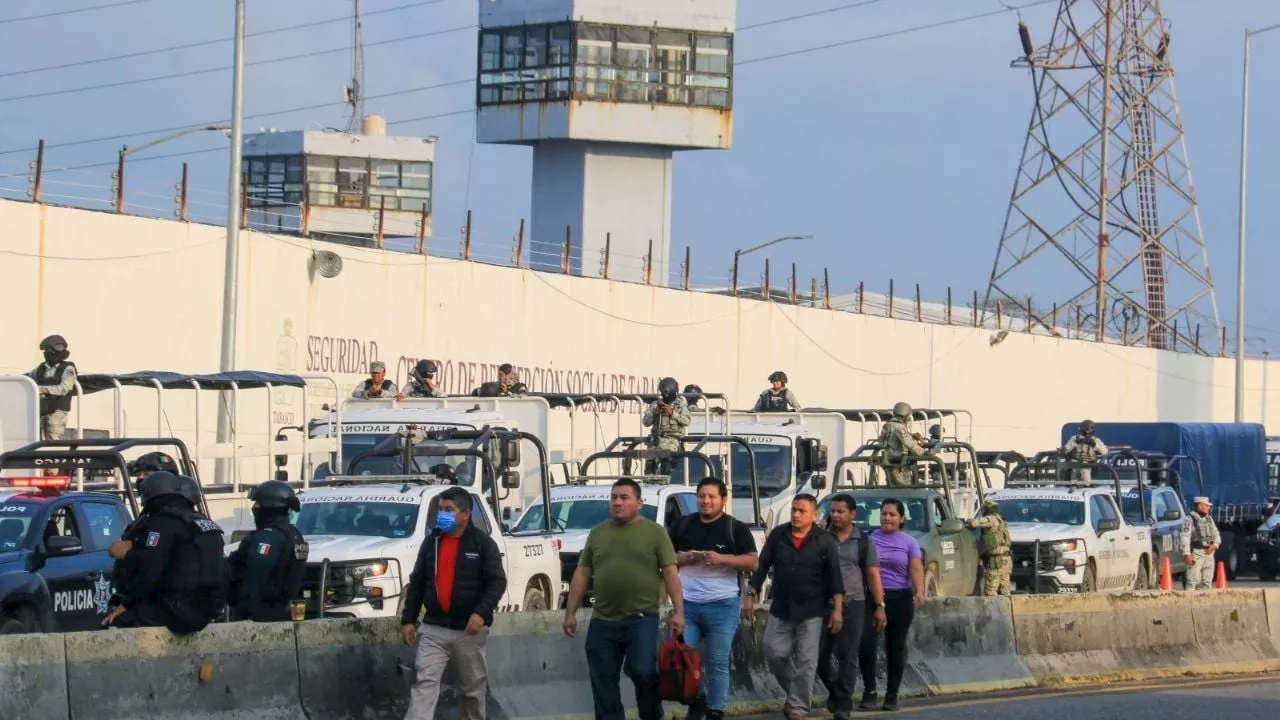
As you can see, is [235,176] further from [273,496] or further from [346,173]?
[346,173]

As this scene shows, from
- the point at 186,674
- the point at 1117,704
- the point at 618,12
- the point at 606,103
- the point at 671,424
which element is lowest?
the point at 1117,704

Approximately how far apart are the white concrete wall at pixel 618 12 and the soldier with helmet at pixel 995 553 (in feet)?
103

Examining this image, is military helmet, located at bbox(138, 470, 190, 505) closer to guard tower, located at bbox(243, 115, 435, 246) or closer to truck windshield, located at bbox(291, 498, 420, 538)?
truck windshield, located at bbox(291, 498, 420, 538)

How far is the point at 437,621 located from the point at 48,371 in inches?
366

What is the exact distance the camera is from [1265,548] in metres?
35.7

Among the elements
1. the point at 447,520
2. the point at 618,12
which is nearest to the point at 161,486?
the point at 447,520

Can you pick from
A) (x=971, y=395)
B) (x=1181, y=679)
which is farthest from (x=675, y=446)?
(x=971, y=395)

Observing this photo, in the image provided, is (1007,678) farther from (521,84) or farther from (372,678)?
(521,84)

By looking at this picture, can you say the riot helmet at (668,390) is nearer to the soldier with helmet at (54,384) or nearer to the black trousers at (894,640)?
the soldier with helmet at (54,384)

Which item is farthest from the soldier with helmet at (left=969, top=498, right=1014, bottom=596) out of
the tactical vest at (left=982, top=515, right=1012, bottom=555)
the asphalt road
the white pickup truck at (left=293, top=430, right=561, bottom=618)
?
the white pickup truck at (left=293, top=430, right=561, bottom=618)

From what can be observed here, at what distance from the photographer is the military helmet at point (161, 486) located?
10836 millimetres

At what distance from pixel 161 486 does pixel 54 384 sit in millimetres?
8670

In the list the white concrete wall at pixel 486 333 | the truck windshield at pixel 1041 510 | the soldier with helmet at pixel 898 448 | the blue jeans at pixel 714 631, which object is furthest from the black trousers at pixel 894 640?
the white concrete wall at pixel 486 333

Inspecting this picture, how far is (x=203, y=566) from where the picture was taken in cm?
1071
